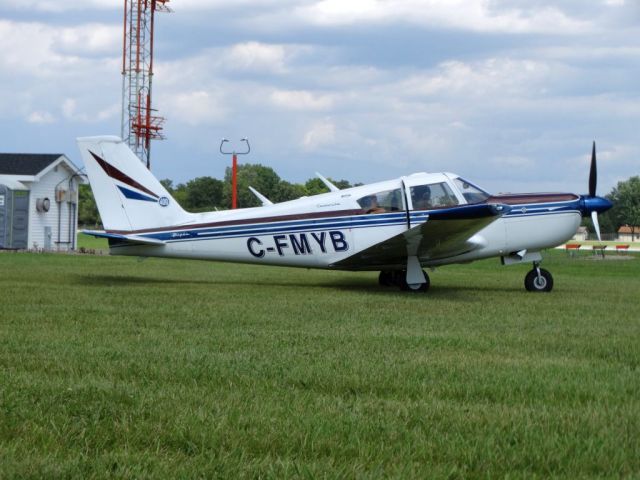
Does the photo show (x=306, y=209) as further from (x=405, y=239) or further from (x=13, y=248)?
(x=13, y=248)

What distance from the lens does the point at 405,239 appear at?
12781 mm

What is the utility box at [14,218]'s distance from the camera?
100 ft

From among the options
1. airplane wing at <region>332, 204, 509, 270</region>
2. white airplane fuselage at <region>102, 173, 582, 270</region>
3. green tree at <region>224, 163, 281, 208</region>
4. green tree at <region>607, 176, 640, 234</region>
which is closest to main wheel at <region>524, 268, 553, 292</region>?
white airplane fuselage at <region>102, 173, 582, 270</region>

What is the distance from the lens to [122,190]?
13594mm

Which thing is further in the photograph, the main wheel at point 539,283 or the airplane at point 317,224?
the main wheel at point 539,283

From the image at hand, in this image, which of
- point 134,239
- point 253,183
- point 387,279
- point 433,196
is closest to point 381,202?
point 433,196

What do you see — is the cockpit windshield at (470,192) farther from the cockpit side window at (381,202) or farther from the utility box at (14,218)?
the utility box at (14,218)

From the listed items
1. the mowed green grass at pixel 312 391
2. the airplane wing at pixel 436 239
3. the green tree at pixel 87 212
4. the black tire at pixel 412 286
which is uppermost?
the green tree at pixel 87 212

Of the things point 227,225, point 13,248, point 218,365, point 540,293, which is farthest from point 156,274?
point 13,248

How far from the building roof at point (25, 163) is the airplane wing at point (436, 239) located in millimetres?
21653

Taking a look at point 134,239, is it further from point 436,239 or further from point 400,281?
point 436,239

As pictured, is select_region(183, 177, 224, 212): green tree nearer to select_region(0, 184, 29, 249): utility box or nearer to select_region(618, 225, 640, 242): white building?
select_region(0, 184, 29, 249): utility box

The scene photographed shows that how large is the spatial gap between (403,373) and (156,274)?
1211 centimetres

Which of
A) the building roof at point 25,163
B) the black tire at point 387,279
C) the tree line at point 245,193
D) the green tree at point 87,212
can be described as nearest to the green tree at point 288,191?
the tree line at point 245,193
